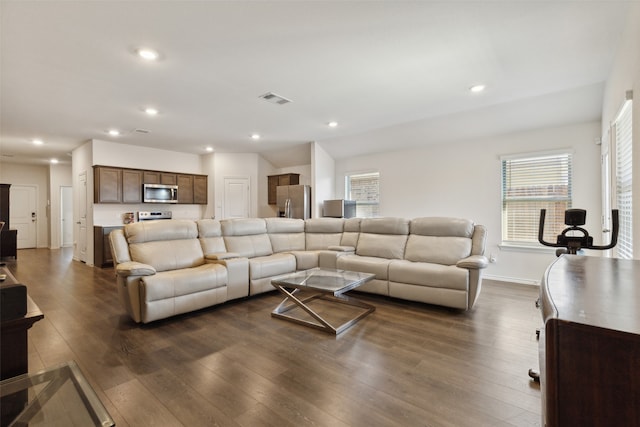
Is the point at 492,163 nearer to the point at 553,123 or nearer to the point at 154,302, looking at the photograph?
the point at 553,123

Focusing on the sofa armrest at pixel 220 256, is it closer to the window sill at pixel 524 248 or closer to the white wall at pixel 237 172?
the white wall at pixel 237 172

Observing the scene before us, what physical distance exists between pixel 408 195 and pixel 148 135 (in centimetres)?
518

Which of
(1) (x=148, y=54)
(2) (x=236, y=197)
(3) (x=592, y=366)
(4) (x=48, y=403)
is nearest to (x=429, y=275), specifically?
(3) (x=592, y=366)

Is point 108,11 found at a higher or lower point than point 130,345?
higher

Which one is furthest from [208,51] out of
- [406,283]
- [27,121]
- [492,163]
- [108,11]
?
[492,163]

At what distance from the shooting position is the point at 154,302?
288 centimetres

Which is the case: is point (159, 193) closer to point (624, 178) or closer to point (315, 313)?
point (315, 313)

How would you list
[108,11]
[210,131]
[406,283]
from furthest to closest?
[210,131] → [406,283] → [108,11]

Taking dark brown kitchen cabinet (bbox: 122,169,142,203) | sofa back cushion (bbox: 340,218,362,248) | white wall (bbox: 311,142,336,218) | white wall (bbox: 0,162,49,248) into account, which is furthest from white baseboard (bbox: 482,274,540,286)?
white wall (bbox: 0,162,49,248)

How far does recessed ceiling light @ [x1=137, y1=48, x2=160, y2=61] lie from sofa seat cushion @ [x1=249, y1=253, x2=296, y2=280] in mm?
2460

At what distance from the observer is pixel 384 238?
438 centimetres

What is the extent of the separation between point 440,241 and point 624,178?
1.85m

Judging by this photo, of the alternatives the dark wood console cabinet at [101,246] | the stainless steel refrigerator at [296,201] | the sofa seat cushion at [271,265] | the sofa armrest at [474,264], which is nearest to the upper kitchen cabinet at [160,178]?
the dark wood console cabinet at [101,246]

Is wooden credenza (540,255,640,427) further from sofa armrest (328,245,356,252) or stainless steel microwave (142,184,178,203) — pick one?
stainless steel microwave (142,184,178,203)
